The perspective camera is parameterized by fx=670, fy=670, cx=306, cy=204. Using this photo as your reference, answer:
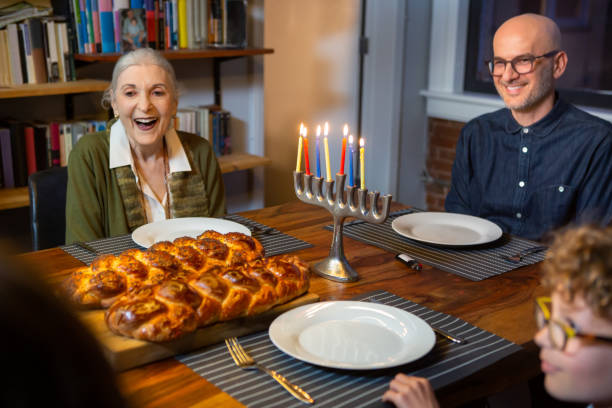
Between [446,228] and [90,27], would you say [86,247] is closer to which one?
[446,228]

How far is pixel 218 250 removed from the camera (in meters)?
1.46

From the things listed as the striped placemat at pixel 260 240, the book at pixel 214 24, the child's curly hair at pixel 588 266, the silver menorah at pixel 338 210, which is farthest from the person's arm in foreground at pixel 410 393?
the book at pixel 214 24

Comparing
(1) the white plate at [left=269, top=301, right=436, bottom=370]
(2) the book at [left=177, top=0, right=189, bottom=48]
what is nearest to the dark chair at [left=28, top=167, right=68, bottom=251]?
(1) the white plate at [left=269, top=301, right=436, bottom=370]

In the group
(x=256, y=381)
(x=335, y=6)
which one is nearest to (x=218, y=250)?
(x=256, y=381)

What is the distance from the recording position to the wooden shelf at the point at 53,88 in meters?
2.72

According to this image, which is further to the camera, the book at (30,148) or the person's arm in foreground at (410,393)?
the book at (30,148)

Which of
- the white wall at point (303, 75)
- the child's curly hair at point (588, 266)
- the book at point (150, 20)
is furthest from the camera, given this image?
the white wall at point (303, 75)

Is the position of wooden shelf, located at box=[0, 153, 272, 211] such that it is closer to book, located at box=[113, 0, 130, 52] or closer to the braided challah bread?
book, located at box=[113, 0, 130, 52]

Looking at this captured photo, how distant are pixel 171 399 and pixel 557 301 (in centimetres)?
59

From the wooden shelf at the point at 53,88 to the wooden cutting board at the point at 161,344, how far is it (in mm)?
1754

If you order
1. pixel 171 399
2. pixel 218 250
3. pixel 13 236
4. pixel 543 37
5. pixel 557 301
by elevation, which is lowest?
pixel 13 236

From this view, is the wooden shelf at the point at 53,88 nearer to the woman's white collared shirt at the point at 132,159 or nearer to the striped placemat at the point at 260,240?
the woman's white collared shirt at the point at 132,159

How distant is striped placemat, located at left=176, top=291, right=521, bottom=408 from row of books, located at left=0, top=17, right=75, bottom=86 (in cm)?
212

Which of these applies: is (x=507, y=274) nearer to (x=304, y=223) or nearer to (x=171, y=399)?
(x=304, y=223)
